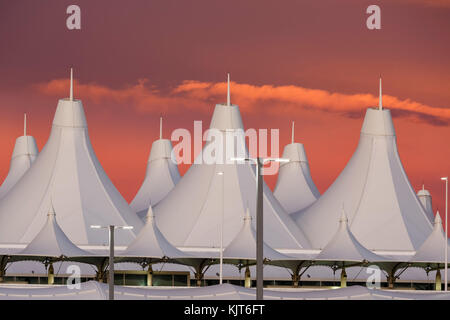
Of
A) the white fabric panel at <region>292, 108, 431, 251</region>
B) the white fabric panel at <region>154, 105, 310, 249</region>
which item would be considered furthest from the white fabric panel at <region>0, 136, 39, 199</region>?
the white fabric panel at <region>292, 108, 431, 251</region>

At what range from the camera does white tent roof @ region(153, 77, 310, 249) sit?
78062 mm

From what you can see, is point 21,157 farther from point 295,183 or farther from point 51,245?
point 51,245

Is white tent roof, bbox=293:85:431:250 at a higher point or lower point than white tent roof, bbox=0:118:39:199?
lower

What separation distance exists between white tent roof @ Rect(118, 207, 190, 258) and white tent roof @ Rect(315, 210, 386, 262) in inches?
316

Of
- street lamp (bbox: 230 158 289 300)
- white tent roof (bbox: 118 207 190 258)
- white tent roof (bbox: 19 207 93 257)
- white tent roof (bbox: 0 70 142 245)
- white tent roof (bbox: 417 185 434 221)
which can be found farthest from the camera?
white tent roof (bbox: 417 185 434 221)

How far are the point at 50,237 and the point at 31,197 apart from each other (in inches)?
443

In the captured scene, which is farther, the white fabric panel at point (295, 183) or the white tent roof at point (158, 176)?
the white tent roof at point (158, 176)

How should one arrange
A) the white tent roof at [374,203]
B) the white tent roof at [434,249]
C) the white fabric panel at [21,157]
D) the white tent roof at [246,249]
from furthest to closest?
the white fabric panel at [21,157] → the white tent roof at [374,203] → the white tent roof at [434,249] → the white tent roof at [246,249]

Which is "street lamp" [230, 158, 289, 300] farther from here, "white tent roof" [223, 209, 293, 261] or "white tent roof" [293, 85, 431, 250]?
Result: "white tent roof" [293, 85, 431, 250]

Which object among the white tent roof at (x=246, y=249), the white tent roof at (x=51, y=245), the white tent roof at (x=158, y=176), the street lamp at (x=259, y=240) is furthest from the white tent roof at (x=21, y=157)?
the street lamp at (x=259, y=240)

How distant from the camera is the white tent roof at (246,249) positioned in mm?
67312

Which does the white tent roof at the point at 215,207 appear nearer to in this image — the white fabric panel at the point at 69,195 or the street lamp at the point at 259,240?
the white fabric panel at the point at 69,195

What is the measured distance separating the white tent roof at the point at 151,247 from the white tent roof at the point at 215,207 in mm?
9391
